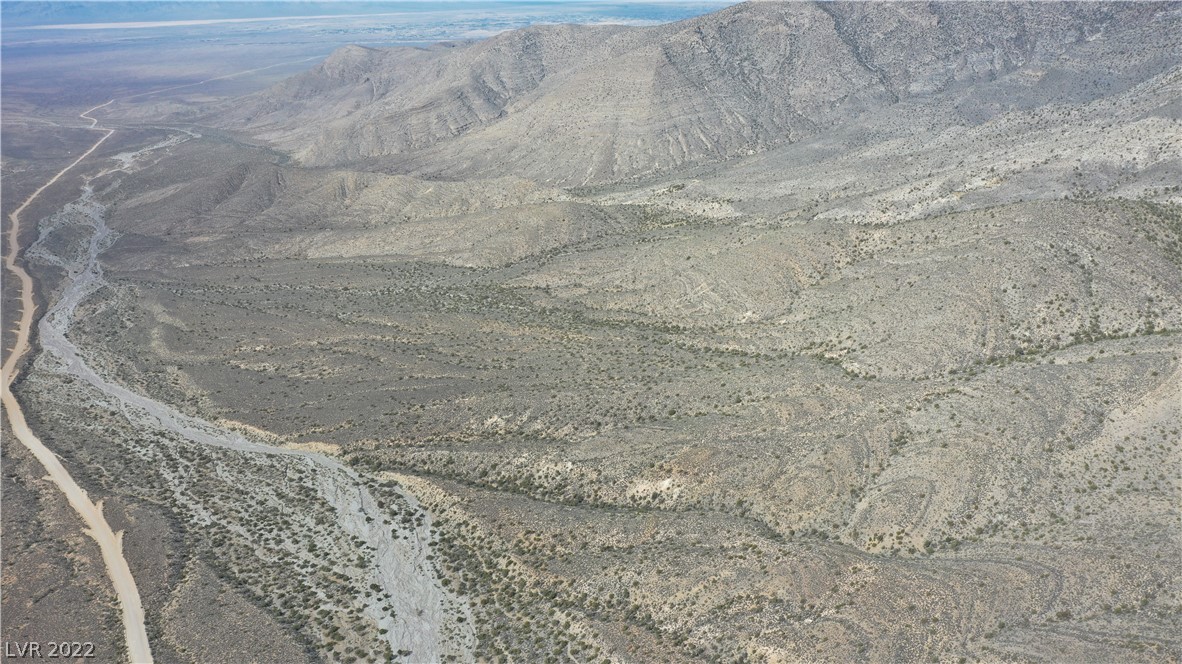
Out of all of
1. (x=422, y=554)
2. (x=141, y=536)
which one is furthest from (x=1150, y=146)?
(x=141, y=536)

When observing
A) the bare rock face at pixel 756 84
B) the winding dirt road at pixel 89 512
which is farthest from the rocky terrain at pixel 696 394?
the bare rock face at pixel 756 84

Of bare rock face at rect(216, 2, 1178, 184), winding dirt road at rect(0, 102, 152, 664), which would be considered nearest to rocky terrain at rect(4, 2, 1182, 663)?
winding dirt road at rect(0, 102, 152, 664)

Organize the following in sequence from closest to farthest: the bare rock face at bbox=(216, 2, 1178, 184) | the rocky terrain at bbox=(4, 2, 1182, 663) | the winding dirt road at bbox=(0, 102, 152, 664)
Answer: the rocky terrain at bbox=(4, 2, 1182, 663)
the winding dirt road at bbox=(0, 102, 152, 664)
the bare rock face at bbox=(216, 2, 1178, 184)

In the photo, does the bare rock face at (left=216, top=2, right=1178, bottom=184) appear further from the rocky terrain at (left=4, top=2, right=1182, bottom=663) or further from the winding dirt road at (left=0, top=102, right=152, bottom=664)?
the winding dirt road at (left=0, top=102, right=152, bottom=664)

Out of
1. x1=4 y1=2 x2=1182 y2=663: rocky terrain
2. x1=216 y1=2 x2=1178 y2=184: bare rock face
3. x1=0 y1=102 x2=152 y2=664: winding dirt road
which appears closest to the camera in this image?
x1=4 y1=2 x2=1182 y2=663: rocky terrain

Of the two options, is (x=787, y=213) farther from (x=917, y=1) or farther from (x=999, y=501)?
(x=917, y=1)

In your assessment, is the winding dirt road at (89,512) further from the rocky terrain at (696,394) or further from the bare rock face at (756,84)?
the bare rock face at (756,84)

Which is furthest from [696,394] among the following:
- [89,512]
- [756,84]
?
[756,84]
